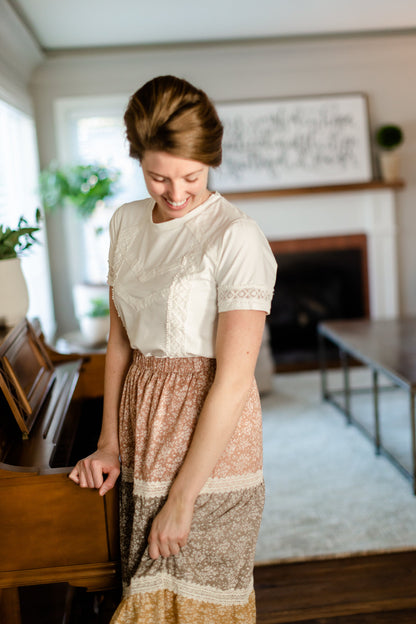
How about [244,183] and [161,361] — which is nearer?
[161,361]

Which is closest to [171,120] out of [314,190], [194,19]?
[194,19]

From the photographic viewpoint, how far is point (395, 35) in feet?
17.5

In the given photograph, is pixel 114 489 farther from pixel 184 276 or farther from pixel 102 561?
pixel 184 276

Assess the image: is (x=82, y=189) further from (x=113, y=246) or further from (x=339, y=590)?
(x=113, y=246)

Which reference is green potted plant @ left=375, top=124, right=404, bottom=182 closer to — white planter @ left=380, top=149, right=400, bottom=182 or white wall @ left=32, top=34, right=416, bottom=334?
white planter @ left=380, top=149, right=400, bottom=182

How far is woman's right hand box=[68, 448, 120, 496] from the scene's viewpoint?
4.19ft

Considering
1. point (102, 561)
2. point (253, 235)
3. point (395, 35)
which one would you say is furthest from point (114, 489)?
point (395, 35)

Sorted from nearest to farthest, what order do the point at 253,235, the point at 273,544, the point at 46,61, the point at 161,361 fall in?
the point at 253,235, the point at 161,361, the point at 273,544, the point at 46,61

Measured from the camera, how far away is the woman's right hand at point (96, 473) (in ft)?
4.19

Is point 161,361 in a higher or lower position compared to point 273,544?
higher

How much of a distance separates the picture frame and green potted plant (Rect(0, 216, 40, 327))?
363 centimetres

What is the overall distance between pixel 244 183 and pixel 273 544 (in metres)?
3.47

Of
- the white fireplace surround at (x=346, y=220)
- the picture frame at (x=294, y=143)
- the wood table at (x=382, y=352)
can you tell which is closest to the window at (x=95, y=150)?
the picture frame at (x=294, y=143)

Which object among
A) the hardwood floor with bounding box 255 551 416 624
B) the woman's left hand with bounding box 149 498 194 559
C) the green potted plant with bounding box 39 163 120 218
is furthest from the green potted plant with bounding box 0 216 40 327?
the green potted plant with bounding box 39 163 120 218
